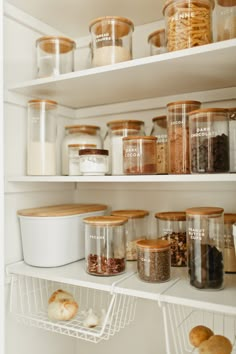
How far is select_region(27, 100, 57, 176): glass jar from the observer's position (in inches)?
51.6

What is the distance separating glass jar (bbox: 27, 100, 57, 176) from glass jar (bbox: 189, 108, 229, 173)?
0.56 metres

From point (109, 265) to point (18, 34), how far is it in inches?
36.9

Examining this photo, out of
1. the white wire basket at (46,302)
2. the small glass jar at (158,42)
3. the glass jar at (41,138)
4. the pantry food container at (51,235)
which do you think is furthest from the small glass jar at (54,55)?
the white wire basket at (46,302)

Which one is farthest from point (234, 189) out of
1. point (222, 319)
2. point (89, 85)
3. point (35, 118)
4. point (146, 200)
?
point (35, 118)

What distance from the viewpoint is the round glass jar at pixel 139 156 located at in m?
1.11

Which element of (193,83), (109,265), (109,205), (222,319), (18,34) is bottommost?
(222,319)

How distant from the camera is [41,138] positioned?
52.6 inches

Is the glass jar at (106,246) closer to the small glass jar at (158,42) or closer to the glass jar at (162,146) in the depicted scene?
the glass jar at (162,146)

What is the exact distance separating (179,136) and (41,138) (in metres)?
0.55

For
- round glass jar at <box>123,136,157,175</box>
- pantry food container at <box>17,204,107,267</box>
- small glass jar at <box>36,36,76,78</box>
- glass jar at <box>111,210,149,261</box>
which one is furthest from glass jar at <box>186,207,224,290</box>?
small glass jar at <box>36,36,76,78</box>

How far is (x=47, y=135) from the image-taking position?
53.0 inches

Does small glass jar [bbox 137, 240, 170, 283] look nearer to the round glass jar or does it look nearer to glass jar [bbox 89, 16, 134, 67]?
the round glass jar

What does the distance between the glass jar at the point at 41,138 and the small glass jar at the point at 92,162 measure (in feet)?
0.59

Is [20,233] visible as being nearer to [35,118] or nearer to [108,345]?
[35,118]
